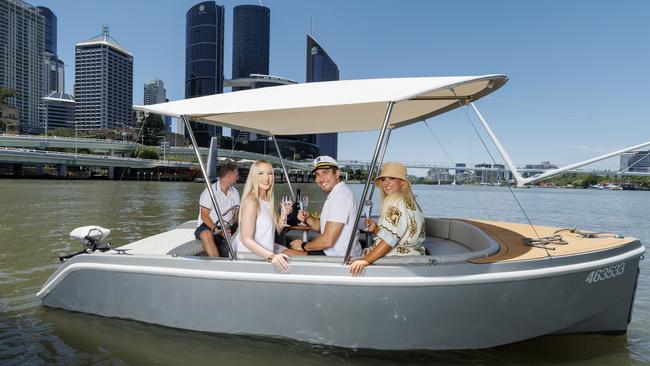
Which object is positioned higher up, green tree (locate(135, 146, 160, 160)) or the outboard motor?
green tree (locate(135, 146, 160, 160))

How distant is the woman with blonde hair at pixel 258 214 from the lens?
3564 mm

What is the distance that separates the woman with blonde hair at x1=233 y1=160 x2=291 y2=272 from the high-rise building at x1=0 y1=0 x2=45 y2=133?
152 meters

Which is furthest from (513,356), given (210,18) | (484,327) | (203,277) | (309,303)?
(210,18)

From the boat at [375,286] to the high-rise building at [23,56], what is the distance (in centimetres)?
15149

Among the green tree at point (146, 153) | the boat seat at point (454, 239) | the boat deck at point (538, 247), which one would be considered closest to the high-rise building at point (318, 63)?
the green tree at point (146, 153)

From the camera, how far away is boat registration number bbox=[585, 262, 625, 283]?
11.4 ft

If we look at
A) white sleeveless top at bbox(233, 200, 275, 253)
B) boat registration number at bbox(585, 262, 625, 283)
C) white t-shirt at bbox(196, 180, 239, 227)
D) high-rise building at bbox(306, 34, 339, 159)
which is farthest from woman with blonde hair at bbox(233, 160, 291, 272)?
high-rise building at bbox(306, 34, 339, 159)

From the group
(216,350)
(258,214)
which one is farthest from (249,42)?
(216,350)

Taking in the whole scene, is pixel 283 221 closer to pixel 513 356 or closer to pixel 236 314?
pixel 236 314

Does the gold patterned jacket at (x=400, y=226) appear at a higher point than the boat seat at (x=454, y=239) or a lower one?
higher

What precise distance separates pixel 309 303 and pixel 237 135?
3313mm

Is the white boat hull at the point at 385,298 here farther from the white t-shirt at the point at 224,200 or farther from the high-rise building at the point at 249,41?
the high-rise building at the point at 249,41

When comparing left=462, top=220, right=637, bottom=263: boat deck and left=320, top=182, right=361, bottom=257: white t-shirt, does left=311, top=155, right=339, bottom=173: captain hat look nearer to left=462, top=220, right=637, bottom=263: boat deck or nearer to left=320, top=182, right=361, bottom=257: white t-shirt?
left=320, top=182, right=361, bottom=257: white t-shirt

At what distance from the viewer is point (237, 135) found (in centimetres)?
601
